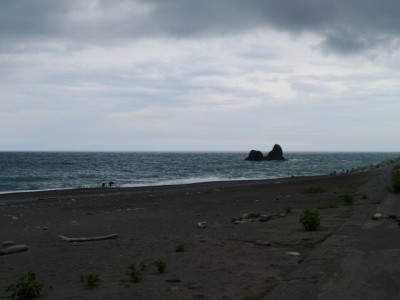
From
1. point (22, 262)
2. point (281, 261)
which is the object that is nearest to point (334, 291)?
point (281, 261)

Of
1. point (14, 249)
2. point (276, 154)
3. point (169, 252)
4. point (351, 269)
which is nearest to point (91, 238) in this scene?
point (14, 249)

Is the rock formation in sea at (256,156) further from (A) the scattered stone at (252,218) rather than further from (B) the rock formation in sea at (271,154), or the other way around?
(A) the scattered stone at (252,218)

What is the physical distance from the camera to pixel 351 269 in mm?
6469

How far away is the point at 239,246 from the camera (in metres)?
9.16

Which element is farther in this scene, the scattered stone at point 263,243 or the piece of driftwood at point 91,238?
the piece of driftwood at point 91,238

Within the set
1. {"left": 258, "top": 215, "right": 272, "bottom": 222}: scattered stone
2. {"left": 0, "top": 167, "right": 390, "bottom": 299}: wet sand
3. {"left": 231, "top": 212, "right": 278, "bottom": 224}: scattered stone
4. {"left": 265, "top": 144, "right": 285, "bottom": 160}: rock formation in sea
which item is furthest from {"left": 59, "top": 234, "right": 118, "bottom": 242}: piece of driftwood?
{"left": 265, "top": 144, "right": 285, "bottom": 160}: rock formation in sea

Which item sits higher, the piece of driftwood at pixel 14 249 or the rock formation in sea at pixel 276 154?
the rock formation in sea at pixel 276 154

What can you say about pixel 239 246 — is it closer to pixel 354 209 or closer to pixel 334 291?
pixel 334 291

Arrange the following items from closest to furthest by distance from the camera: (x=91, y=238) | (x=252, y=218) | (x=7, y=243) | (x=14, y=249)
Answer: (x=14, y=249), (x=7, y=243), (x=91, y=238), (x=252, y=218)

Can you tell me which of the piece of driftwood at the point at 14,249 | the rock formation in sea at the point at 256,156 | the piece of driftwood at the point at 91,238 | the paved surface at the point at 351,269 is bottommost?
the piece of driftwood at the point at 14,249

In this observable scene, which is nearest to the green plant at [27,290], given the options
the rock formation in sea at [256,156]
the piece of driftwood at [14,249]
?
the piece of driftwood at [14,249]

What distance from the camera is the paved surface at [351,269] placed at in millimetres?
5492

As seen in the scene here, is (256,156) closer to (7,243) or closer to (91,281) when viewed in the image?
(7,243)

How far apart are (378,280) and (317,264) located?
45.2 inches
